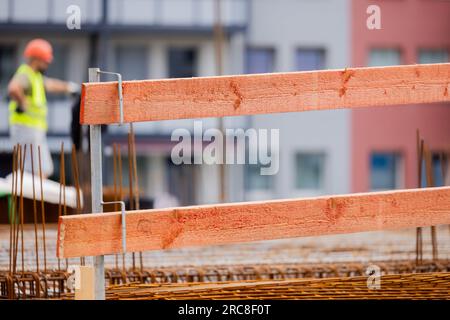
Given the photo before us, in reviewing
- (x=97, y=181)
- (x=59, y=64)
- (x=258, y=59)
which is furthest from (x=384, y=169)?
(x=97, y=181)

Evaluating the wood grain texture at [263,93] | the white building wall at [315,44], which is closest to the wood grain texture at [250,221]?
the wood grain texture at [263,93]

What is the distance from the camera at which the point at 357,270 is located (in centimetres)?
598

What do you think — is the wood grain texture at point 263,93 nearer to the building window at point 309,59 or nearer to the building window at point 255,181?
the building window at point 309,59

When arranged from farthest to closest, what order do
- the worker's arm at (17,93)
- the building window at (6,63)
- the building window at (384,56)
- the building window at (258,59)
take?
1. the building window at (384,56)
2. the building window at (258,59)
3. the building window at (6,63)
4. the worker's arm at (17,93)

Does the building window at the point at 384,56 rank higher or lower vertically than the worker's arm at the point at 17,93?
higher

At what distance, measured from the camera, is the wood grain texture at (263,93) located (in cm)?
374

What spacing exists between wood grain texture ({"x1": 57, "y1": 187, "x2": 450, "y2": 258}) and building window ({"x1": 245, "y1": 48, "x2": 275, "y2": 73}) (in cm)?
2932

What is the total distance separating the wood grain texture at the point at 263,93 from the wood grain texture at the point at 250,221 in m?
0.33

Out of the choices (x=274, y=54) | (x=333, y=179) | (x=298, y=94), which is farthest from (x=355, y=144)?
(x=298, y=94)

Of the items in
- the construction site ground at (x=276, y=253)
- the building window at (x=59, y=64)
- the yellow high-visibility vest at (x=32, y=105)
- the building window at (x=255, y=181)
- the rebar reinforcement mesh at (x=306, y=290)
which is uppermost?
the building window at (x=59, y=64)

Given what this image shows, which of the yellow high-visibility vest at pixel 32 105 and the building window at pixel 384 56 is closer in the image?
the yellow high-visibility vest at pixel 32 105

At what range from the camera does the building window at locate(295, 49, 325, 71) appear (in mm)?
33188

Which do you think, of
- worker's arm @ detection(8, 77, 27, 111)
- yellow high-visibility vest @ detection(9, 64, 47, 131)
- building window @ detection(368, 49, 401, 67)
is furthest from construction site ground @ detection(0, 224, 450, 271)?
building window @ detection(368, 49, 401, 67)

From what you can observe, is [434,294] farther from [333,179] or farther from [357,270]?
[333,179]
